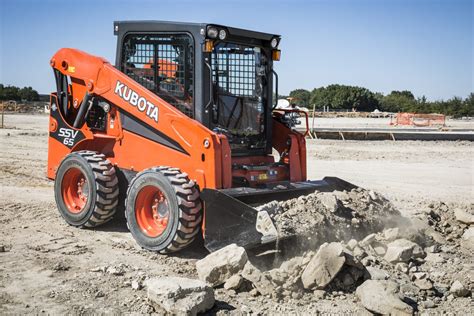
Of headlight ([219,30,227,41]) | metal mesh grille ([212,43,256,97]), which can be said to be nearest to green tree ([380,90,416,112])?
metal mesh grille ([212,43,256,97])

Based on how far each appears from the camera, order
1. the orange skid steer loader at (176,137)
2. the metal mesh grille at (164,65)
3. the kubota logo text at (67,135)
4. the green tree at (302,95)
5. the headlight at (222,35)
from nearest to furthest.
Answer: the orange skid steer loader at (176,137)
the headlight at (222,35)
the metal mesh grille at (164,65)
the kubota logo text at (67,135)
the green tree at (302,95)

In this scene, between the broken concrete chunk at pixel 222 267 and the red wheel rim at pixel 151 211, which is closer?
the broken concrete chunk at pixel 222 267

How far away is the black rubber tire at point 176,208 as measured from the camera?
19.4ft

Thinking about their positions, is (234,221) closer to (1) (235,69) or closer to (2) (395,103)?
(1) (235,69)

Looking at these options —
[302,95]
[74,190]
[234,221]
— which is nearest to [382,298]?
[234,221]

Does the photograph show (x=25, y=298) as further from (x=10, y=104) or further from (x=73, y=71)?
(x=10, y=104)

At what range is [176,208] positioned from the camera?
5938 mm

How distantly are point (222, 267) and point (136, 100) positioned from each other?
2606 millimetres

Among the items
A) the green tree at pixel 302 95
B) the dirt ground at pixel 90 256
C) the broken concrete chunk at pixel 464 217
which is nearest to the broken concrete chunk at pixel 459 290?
the dirt ground at pixel 90 256

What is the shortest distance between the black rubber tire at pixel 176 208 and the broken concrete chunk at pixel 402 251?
6.75 ft

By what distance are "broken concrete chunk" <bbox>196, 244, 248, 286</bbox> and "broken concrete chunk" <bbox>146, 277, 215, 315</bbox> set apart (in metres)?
0.53

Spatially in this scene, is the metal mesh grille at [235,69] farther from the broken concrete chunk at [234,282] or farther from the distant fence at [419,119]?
the distant fence at [419,119]

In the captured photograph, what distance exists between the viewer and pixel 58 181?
759cm

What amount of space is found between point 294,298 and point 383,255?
144 centimetres
